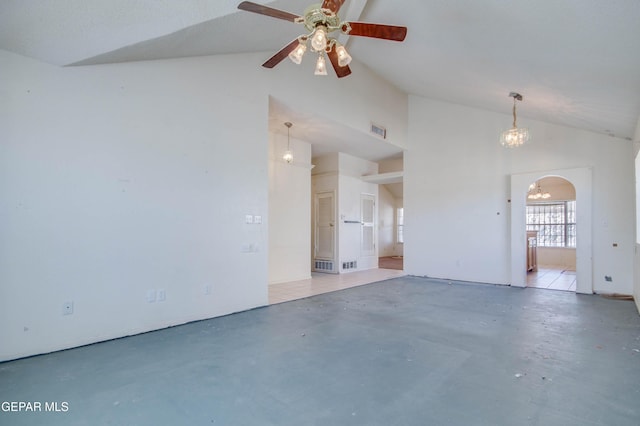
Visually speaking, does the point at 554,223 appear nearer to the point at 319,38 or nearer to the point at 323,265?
the point at 323,265

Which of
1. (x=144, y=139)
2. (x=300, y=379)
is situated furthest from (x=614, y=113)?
(x=144, y=139)

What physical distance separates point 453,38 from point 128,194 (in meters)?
3.96

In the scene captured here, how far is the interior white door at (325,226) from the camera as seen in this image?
7.55 m

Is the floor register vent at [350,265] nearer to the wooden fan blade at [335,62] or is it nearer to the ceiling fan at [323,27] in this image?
the wooden fan blade at [335,62]

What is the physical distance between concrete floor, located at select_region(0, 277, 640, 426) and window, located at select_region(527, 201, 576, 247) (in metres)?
6.29

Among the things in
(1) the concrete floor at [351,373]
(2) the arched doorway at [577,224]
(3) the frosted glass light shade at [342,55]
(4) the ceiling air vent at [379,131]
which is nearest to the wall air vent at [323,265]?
(4) the ceiling air vent at [379,131]

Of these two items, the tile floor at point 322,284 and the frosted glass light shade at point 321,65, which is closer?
the frosted glass light shade at point 321,65

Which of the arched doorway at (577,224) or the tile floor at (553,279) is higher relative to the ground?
the arched doorway at (577,224)

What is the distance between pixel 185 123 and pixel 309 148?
3.49 metres

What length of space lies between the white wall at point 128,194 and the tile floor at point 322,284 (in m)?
0.82

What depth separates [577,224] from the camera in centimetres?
529

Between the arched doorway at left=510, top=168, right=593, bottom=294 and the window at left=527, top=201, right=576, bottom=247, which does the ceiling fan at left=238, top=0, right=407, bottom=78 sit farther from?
the window at left=527, top=201, right=576, bottom=247

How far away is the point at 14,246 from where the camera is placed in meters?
2.61

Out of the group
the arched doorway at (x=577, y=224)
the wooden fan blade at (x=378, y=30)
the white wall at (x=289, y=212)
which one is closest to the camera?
the wooden fan blade at (x=378, y=30)
